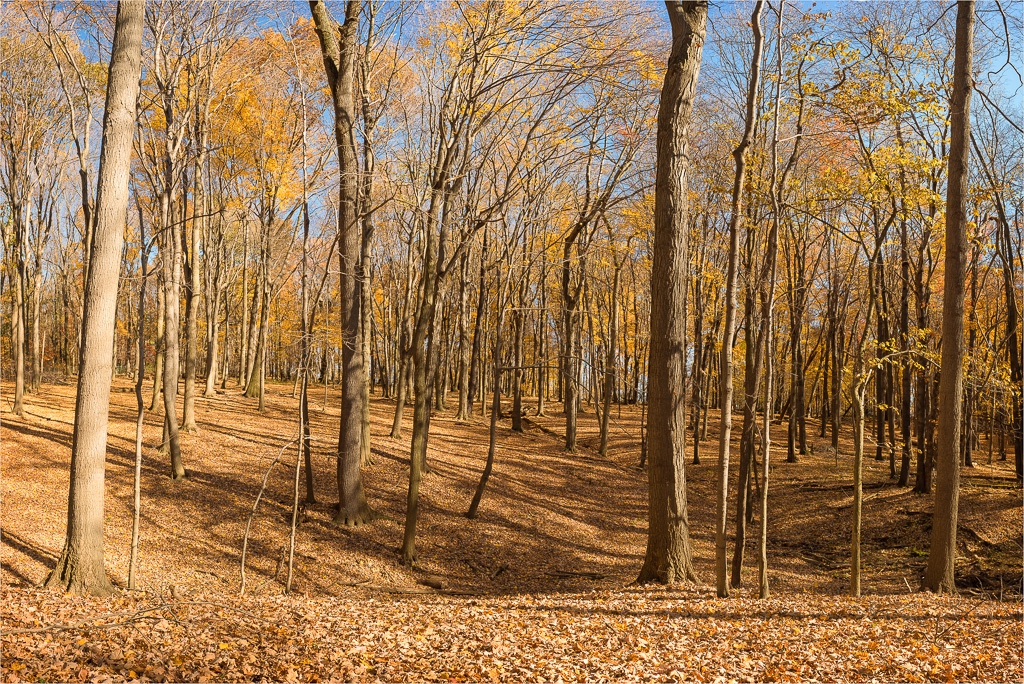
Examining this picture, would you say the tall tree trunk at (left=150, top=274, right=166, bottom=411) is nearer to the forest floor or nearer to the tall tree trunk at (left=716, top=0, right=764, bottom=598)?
the forest floor

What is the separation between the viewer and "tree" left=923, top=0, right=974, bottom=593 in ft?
26.6

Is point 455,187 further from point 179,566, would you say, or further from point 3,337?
point 3,337

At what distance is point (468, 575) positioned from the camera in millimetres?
10422

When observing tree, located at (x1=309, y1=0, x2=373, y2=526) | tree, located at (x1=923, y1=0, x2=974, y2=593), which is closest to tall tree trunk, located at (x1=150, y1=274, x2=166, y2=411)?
tree, located at (x1=309, y1=0, x2=373, y2=526)

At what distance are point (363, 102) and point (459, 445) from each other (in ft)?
32.3

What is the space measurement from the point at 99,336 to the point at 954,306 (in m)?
10.5

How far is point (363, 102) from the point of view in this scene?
12891 mm

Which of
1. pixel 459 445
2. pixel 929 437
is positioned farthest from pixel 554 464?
pixel 929 437

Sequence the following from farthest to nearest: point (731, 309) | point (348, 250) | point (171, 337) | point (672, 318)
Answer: point (171, 337) → point (348, 250) → point (672, 318) → point (731, 309)

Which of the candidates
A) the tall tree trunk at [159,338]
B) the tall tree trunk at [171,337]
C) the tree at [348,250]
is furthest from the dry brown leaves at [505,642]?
the tall tree trunk at [159,338]

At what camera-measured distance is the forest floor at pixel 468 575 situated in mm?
4805

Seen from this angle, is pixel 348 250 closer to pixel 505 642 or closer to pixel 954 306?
pixel 505 642

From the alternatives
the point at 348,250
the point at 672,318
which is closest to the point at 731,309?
the point at 672,318

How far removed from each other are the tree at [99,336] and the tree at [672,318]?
6.36 m
